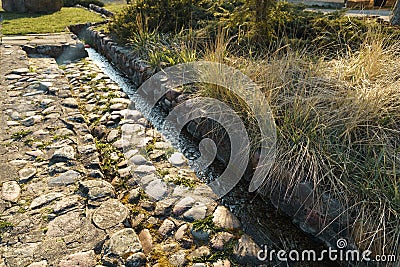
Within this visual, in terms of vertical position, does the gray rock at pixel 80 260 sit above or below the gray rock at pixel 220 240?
above

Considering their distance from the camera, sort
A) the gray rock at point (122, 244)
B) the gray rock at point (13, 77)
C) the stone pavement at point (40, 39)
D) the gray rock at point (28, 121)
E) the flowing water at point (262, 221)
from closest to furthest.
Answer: the gray rock at point (122, 244)
the flowing water at point (262, 221)
the gray rock at point (28, 121)
the gray rock at point (13, 77)
the stone pavement at point (40, 39)

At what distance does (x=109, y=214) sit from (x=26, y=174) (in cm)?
70

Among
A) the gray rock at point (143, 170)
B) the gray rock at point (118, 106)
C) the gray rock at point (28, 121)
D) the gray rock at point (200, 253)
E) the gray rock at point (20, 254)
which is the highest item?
the gray rock at point (28, 121)

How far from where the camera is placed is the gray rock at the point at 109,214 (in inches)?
74.9

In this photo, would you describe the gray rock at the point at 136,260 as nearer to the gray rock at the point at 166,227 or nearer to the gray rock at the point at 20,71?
the gray rock at the point at 166,227

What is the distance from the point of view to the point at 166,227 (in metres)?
2.06

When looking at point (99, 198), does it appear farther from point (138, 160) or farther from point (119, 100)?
point (119, 100)

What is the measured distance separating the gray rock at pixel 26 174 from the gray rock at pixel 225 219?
124cm

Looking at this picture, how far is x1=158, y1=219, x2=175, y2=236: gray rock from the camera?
2029mm

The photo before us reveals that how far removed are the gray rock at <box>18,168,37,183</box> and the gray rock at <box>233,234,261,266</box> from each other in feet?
4.61

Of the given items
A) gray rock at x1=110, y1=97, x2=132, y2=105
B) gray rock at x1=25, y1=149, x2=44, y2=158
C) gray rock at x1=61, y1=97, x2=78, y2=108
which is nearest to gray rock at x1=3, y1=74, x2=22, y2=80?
gray rock at x1=61, y1=97, x2=78, y2=108

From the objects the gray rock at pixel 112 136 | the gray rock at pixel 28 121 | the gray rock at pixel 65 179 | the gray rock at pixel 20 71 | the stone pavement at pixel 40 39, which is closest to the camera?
the gray rock at pixel 65 179

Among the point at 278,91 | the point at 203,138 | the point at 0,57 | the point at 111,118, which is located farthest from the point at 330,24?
the point at 0,57

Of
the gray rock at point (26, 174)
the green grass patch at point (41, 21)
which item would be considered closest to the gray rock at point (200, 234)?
the gray rock at point (26, 174)
